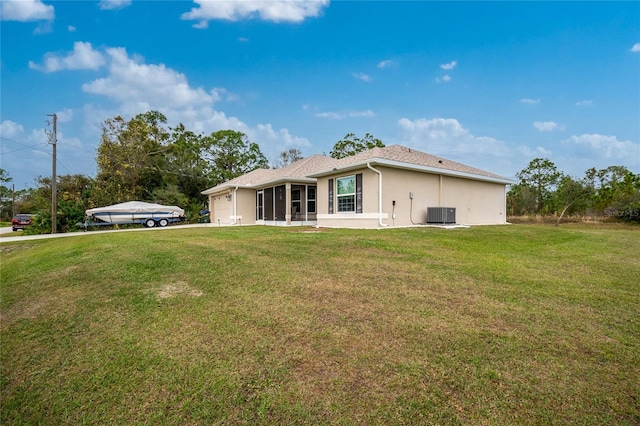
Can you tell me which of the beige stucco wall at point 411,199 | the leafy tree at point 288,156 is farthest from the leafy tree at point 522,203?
the leafy tree at point 288,156

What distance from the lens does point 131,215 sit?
2047cm

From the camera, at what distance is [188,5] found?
11156 millimetres

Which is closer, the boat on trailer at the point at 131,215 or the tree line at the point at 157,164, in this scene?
the boat on trailer at the point at 131,215

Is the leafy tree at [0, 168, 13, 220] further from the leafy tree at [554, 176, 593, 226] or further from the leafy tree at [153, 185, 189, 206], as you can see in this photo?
the leafy tree at [554, 176, 593, 226]

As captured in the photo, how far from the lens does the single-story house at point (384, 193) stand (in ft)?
39.6

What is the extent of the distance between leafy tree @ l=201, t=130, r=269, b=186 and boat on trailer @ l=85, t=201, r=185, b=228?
1128 centimetres

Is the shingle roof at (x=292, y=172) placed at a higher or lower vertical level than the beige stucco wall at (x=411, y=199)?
higher

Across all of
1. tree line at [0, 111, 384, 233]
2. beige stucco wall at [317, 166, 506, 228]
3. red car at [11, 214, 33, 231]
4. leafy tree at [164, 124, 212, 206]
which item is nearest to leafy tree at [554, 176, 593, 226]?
beige stucco wall at [317, 166, 506, 228]

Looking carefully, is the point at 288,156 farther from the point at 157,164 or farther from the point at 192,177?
the point at 157,164

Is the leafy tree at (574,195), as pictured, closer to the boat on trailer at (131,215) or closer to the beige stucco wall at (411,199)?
the beige stucco wall at (411,199)

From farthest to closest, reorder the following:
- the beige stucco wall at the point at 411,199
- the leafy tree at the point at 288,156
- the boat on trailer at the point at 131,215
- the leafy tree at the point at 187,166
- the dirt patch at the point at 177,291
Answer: the leafy tree at the point at 288,156, the leafy tree at the point at 187,166, the boat on trailer at the point at 131,215, the beige stucco wall at the point at 411,199, the dirt patch at the point at 177,291

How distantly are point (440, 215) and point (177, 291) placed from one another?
11.0 m

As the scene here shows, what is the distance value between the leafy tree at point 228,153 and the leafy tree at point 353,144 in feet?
31.1

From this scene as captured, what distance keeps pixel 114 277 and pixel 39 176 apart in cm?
4046
